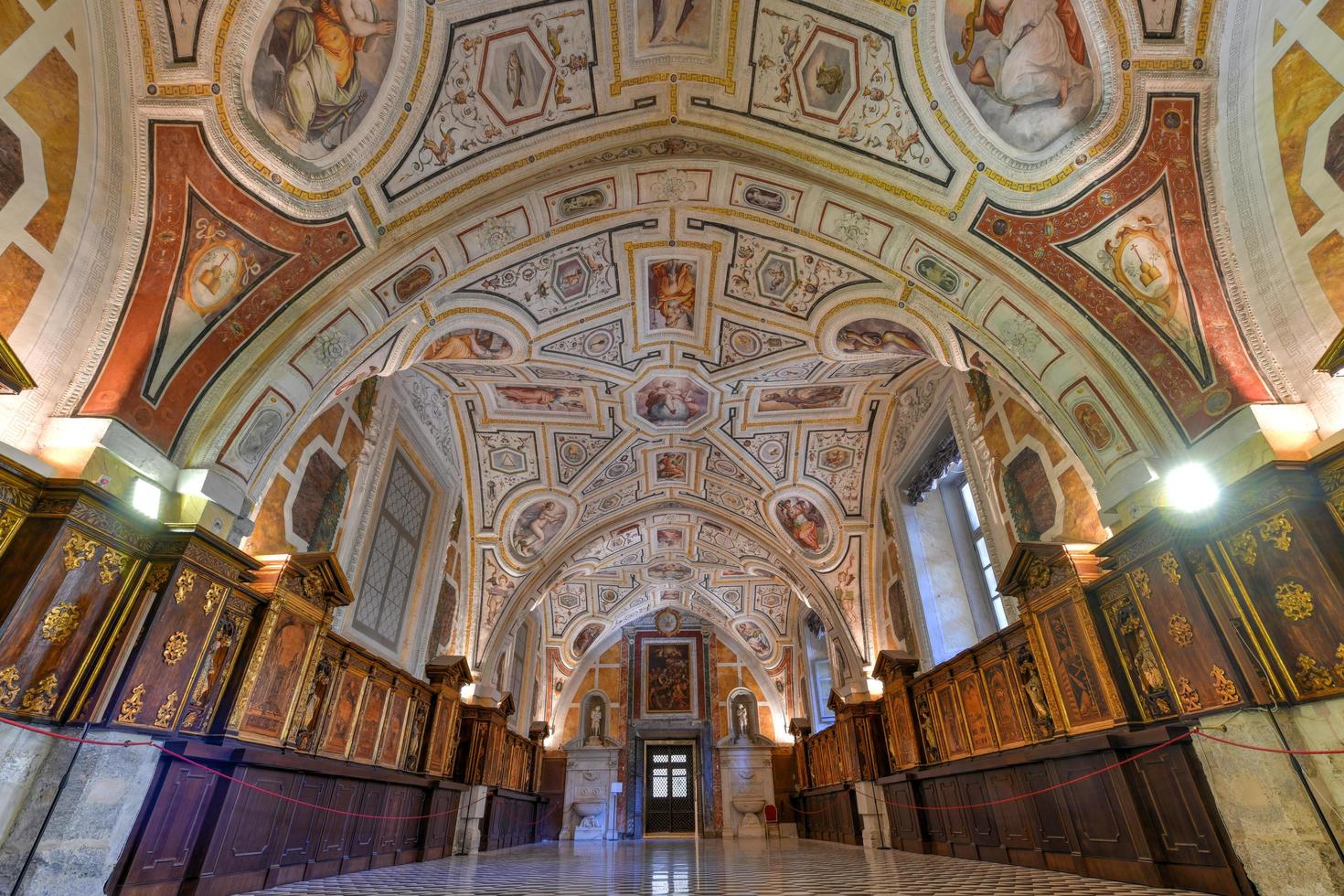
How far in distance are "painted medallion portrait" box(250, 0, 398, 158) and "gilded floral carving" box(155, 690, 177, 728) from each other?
528cm

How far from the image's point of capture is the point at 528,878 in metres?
7.18

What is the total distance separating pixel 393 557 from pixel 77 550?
659cm

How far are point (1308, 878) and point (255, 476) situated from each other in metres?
9.59

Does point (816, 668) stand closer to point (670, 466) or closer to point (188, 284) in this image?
point (670, 466)

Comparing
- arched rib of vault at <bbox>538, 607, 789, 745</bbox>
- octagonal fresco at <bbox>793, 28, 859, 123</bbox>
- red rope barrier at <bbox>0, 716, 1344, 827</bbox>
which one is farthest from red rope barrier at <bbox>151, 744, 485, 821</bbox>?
arched rib of vault at <bbox>538, 607, 789, 745</bbox>

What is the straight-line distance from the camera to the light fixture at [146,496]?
17.9 feet

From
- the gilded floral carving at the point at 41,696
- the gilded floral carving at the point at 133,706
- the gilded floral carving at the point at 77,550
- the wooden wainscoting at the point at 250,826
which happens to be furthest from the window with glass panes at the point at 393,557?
the gilded floral carving at the point at 41,696

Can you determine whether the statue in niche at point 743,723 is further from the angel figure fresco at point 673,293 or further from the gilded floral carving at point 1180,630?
the gilded floral carving at point 1180,630

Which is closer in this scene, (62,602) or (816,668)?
(62,602)

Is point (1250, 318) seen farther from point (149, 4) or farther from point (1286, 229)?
point (149, 4)

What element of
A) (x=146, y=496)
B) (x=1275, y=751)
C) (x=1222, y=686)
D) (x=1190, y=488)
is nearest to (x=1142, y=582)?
(x=1190, y=488)

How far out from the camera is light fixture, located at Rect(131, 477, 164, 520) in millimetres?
5455

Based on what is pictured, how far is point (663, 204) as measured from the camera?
30.4ft

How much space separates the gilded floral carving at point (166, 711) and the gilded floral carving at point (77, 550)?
1.40m
